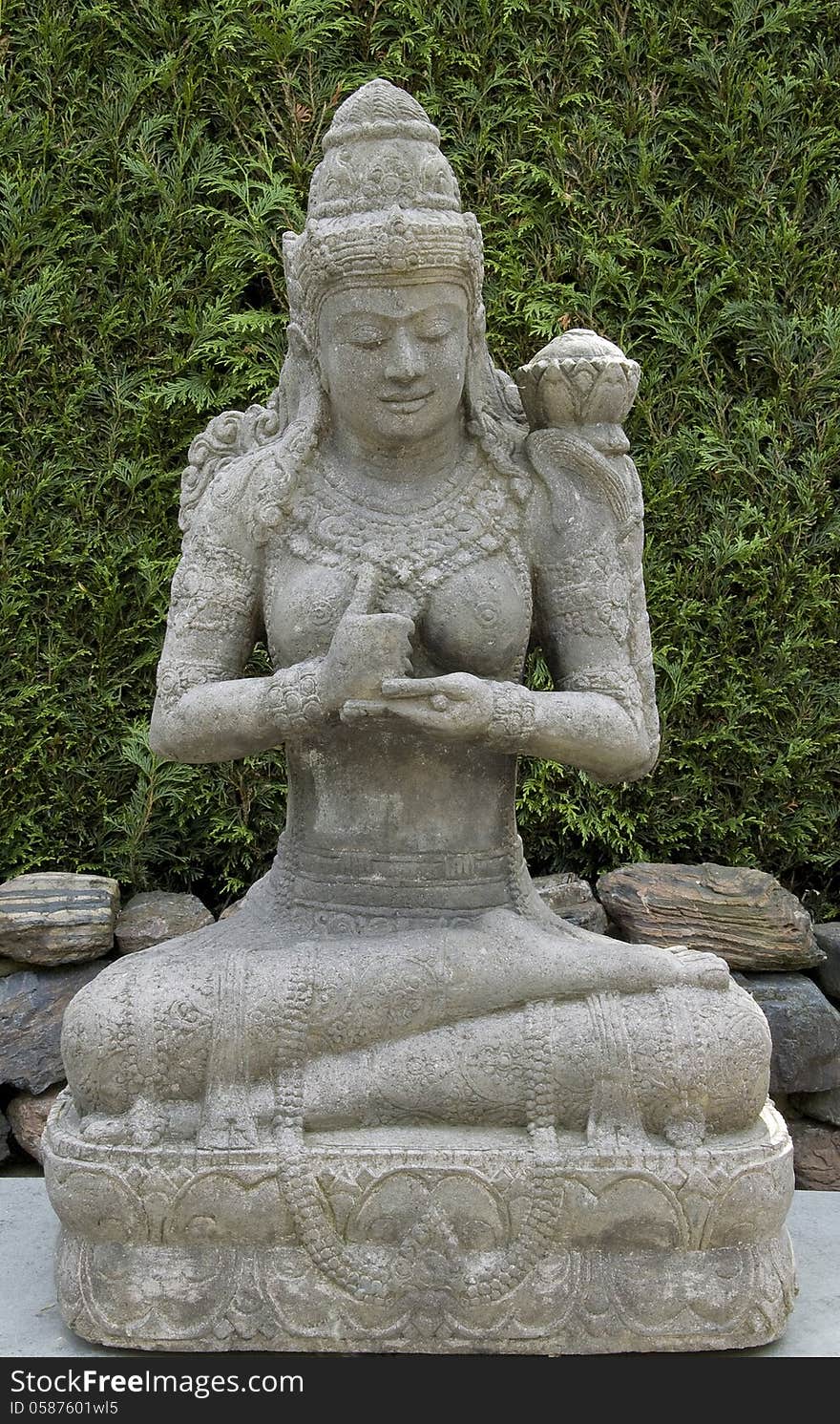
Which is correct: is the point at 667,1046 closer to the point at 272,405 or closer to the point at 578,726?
the point at 578,726

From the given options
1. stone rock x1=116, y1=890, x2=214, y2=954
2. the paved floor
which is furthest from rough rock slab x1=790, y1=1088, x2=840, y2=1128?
stone rock x1=116, y1=890, x2=214, y2=954

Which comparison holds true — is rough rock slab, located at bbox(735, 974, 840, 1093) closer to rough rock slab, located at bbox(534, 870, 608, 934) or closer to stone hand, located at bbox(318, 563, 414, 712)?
rough rock slab, located at bbox(534, 870, 608, 934)

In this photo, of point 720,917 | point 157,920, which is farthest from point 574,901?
point 157,920

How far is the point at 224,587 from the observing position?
366 centimetres

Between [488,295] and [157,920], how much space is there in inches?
92.2

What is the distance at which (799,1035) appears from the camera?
5250 millimetres

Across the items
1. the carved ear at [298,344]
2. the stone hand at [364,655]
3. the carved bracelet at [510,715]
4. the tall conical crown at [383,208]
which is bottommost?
the carved bracelet at [510,715]

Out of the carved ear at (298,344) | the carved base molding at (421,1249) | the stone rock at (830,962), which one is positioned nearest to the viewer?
the carved base molding at (421,1249)

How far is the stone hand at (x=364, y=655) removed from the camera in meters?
3.30

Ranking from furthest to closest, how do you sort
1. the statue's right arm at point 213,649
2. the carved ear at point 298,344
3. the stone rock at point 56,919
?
the stone rock at point 56,919 → the carved ear at point 298,344 → the statue's right arm at point 213,649

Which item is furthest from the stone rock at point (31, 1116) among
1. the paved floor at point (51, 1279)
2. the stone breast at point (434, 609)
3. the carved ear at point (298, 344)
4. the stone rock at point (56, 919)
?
the carved ear at point (298, 344)

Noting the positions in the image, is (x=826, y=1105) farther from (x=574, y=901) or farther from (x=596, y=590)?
(x=596, y=590)

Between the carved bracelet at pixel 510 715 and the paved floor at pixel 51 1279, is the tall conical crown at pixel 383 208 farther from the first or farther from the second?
the paved floor at pixel 51 1279

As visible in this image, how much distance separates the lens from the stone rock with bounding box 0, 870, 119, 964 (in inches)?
203
